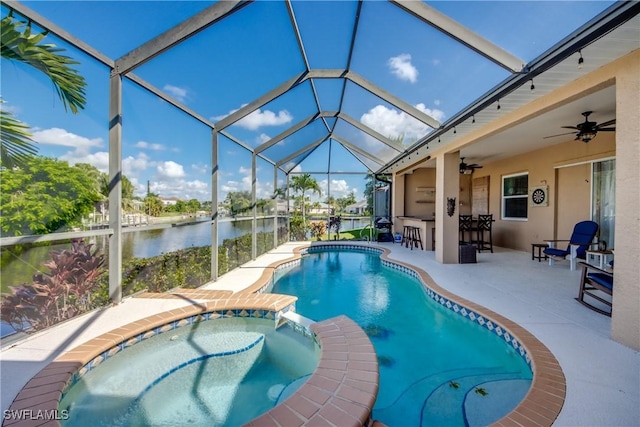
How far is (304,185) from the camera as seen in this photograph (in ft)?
48.1

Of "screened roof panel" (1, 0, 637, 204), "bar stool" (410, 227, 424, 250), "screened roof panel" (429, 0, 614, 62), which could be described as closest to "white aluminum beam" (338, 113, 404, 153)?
"screened roof panel" (1, 0, 637, 204)

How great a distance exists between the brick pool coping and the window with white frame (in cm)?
717

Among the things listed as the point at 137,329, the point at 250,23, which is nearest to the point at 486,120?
the point at 250,23

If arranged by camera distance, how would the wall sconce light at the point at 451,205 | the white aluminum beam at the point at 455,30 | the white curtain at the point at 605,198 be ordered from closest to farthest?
the white aluminum beam at the point at 455,30
the white curtain at the point at 605,198
the wall sconce light at the point at 451,205

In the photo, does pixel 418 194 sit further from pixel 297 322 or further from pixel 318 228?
pixel 297 322

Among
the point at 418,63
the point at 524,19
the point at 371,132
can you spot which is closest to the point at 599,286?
the point at 524,19

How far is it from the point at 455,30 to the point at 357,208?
11.7 metres

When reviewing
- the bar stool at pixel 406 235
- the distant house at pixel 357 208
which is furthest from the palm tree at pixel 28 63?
the distant house at pixel 357 208

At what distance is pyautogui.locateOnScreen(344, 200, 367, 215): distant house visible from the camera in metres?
14.8

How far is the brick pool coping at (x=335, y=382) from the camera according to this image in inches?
75.4

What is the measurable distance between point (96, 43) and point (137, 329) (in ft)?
11.4

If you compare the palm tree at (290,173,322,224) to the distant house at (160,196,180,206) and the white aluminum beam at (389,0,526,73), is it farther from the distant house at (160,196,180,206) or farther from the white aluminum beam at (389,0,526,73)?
the white aluminum beam at (389,0,526,73)

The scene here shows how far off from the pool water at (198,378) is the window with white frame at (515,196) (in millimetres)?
9190

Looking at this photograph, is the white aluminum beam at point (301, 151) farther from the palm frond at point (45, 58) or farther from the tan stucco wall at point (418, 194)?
the palm frond at point (45, 58)
